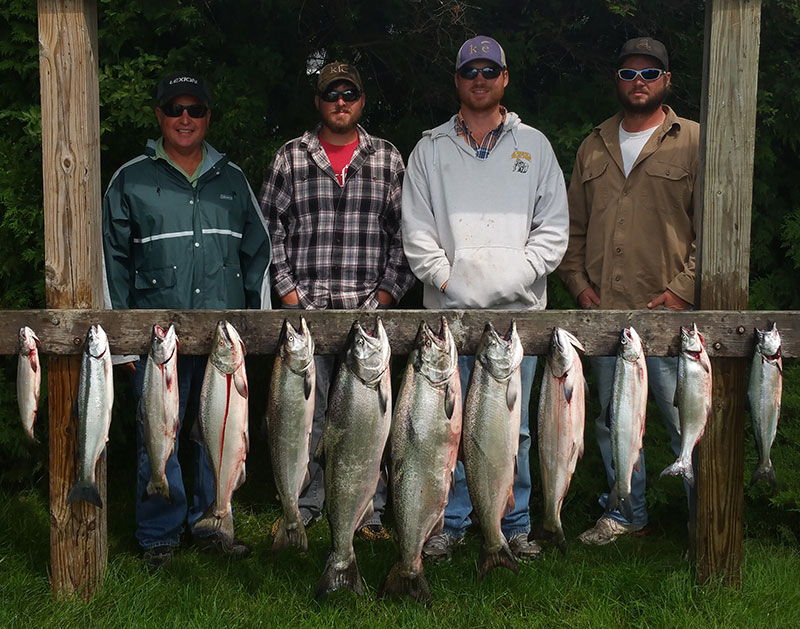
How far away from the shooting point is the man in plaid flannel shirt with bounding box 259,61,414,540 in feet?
15.6

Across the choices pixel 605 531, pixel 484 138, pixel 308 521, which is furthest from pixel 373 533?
pixel 484 138

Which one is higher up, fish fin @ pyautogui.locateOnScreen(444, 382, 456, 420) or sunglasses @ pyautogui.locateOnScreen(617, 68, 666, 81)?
sunglasses @ pyautogui.locateOnScreen(617, 68, 666, 81)

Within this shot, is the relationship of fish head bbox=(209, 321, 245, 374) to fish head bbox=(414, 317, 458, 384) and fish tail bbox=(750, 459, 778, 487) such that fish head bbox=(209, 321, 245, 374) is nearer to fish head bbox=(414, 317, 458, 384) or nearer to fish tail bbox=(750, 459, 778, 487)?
fish head bbox=(414, 317, 458, 384)

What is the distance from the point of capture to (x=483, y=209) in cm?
451

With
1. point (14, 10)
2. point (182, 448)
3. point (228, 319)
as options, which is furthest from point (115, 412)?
point (14, 10)

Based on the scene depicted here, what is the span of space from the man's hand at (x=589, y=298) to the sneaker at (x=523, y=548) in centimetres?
132

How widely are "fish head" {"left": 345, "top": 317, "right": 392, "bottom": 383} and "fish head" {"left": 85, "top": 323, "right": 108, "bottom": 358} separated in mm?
1065

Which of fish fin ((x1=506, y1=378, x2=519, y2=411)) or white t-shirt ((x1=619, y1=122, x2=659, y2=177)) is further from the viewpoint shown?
white t-shirt ((x1=619, y1=122, x2=659, y2=177))

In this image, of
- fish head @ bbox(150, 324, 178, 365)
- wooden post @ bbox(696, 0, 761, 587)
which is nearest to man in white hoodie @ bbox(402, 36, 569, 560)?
wooden post @ bbox(696, 0, 761, 587)

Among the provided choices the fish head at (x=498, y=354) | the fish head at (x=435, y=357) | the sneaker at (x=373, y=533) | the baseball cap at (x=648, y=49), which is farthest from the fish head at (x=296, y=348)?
the baseball cap at (x=648, y=49)

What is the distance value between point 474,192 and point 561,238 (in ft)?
1.68

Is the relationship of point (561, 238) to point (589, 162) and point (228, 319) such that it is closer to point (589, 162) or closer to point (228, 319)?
point (589, 162)

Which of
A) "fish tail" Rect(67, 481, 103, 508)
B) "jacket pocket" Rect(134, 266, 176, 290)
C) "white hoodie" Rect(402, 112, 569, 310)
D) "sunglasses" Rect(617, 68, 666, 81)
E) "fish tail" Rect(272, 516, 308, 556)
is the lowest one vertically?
"fish tail" Rect(272, 516, 308, 556)

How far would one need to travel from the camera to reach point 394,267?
4844 millimetres
